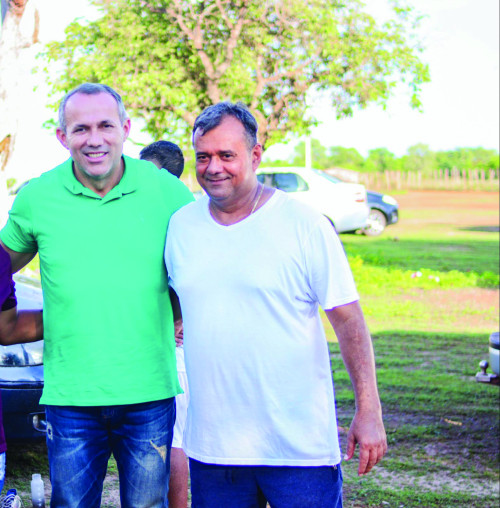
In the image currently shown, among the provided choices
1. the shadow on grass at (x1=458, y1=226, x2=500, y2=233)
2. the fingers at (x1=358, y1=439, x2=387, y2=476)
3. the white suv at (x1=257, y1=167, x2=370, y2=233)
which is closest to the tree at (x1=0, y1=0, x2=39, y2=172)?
the fingers at (x1=358, y1=439, x2=387, y2=476)

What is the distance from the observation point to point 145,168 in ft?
8.72

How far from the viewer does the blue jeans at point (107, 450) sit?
246cm

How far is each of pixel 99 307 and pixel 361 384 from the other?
0.85m

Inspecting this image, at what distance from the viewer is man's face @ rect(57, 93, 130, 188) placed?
249 centimetres

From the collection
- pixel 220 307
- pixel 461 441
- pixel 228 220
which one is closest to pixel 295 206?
pixel 228 220

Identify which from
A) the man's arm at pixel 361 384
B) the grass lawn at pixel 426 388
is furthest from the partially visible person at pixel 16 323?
the grass lawn at pixel 426 388

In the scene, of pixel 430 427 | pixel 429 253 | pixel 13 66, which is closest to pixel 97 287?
pixel 430 427

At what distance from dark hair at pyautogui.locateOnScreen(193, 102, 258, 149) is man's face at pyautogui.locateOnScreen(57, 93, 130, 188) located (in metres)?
0.29

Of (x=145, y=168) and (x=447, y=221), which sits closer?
(x=145, y=168)

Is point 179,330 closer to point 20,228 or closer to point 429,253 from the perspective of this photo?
point 20,228

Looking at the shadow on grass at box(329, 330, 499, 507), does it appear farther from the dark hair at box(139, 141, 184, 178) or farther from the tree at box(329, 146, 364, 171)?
the tree at box(329, 146, 364, 171)

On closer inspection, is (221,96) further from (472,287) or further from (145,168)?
(145,168)

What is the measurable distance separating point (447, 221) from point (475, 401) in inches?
897

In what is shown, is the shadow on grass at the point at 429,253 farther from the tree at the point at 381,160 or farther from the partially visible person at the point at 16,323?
the tree at the point at 381,160
